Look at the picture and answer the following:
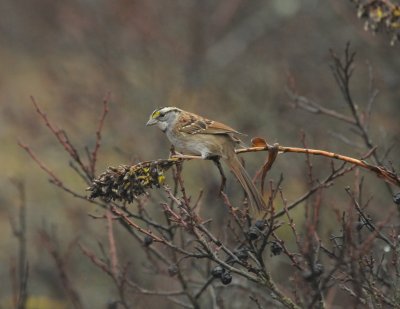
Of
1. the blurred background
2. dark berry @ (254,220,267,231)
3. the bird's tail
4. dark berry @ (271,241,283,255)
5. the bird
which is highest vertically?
the blurred background

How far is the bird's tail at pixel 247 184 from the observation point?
3496 mm

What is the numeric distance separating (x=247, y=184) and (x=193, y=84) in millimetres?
7271

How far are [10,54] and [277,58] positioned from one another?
13003mm

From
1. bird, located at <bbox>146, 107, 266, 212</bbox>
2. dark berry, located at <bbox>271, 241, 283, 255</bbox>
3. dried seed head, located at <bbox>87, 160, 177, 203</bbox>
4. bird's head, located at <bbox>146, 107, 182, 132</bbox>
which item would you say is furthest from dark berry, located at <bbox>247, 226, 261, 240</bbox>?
bird's head, located at <bbox>146, 107, 182, 132</bbox>

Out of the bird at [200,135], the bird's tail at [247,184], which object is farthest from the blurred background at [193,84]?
the bird's tail at [247,184]

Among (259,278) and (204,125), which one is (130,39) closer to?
(204,125)

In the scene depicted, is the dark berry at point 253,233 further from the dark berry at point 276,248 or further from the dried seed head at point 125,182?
the dried seed head at point 125,182

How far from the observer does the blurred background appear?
9555 mm

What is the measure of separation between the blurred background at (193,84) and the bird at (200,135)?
11.4 feet

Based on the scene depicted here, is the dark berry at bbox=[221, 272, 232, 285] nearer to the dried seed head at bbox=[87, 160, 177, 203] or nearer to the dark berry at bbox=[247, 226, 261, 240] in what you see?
the dark berry at bbox=[247, 226, 261, 240]

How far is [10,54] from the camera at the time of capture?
23.4m

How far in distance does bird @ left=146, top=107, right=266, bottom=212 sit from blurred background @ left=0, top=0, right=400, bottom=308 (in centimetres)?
349

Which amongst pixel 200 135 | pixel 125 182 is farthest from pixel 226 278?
pixel 200 135

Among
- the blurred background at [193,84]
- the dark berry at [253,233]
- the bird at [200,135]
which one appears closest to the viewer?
the dark berry at [253,233]
